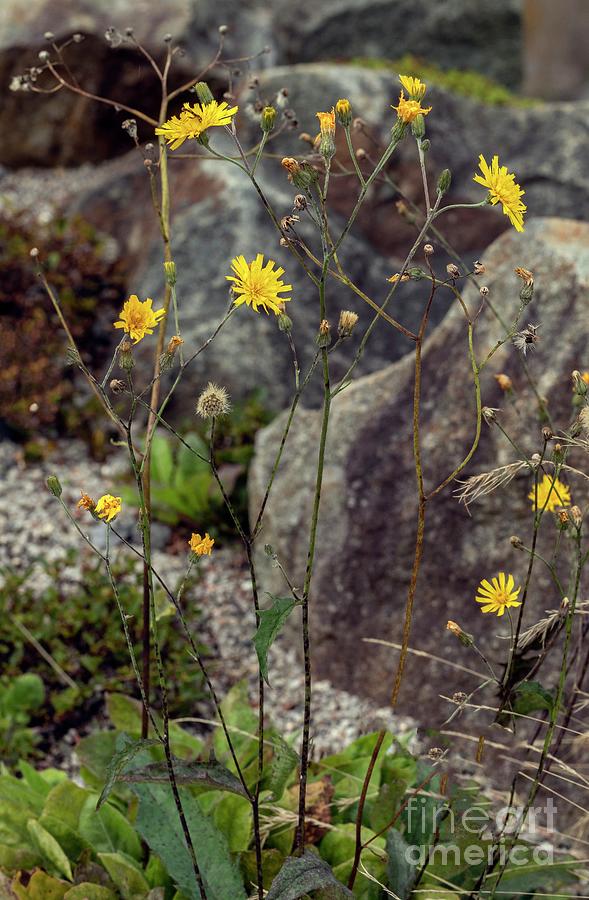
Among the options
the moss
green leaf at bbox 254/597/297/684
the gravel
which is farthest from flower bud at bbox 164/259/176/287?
the moss

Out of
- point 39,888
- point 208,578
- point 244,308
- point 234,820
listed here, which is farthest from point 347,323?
point 244,308

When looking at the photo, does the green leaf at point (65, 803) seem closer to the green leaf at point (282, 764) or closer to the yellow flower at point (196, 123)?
the green leaf at point (282, 764)

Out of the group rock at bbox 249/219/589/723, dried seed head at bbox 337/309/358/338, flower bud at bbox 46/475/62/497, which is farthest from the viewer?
rock at bbox 249/219/589/723

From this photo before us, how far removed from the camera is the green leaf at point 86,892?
2.11 meters

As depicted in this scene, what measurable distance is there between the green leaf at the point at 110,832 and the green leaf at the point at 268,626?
1.01 meters

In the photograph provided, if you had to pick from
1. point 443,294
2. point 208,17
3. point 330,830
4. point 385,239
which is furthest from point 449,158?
point 330,830

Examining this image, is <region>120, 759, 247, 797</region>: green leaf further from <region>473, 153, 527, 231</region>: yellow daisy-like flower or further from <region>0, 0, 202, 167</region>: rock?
<region>0, 0, 202, 167</region>: rock

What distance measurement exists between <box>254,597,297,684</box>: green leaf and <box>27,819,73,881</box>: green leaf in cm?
101

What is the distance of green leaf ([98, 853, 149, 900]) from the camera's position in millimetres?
2182

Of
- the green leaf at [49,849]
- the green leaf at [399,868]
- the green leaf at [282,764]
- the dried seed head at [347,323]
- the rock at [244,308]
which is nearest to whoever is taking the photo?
the dried seed head at [347,323]

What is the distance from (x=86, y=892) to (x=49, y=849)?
0.75 feet

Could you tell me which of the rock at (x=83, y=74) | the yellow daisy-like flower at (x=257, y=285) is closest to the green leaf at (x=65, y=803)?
the yellow daisy-like flower at (x=257, y=285)

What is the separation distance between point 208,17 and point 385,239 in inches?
110

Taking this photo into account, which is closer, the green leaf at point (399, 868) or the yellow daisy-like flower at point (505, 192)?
the yellow daisy-like flower at point (505, 192)
